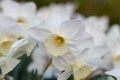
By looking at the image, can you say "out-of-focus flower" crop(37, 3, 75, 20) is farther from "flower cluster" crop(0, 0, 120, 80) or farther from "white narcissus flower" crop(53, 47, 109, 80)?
"white narcissus flower" crop(53, 47, 109, 80)

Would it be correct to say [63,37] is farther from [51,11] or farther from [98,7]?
[98,7]

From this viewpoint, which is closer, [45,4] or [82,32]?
[82,32]

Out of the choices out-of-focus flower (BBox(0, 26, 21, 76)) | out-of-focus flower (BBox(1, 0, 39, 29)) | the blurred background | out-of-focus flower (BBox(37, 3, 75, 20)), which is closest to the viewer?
out-of-focus flower (BBox(0, 26, 21, 76))

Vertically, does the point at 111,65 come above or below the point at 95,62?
below

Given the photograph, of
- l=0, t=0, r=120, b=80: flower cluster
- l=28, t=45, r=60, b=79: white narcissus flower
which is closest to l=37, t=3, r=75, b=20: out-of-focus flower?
l=0, t=0, r=120, b=80: flower cluster

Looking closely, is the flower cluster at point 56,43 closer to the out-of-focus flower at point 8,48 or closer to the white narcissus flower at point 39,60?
the out-of-focus flower at point 8,48

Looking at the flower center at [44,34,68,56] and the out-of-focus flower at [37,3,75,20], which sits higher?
the flower center at [44,34,68,56]

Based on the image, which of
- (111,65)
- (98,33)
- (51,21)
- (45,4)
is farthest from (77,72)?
(45,4)

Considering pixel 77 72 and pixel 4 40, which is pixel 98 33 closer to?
pixel 77 72
